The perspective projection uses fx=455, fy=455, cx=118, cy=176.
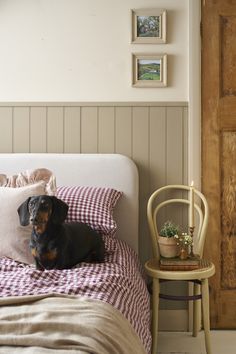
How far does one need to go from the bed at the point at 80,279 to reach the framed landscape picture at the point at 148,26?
0.80m

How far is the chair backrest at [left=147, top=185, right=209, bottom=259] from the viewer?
2756 mm

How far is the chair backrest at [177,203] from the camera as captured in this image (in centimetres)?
276

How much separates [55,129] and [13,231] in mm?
964

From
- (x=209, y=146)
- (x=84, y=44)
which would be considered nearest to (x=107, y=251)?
(x=209, y=146)

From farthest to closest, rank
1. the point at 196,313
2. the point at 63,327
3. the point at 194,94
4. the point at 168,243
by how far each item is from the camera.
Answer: the point at 194,94, the point at 196,313, the point at 168,243, the point at 63,327

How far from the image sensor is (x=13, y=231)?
221 cm

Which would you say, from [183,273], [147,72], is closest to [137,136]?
[147,72]

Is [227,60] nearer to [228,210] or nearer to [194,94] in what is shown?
[194,94]

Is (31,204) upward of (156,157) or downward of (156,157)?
downward

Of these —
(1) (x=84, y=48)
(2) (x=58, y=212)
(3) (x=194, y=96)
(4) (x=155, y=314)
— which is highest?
(1) (x=84, y=48)

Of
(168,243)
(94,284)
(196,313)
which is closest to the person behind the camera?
(94,284)

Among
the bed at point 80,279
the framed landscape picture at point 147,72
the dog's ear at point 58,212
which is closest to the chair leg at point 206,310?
the bed at point 80,279

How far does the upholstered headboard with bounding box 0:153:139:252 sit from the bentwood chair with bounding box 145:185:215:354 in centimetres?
13

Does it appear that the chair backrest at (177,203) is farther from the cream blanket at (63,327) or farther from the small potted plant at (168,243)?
the cream blanket at (63,327)
